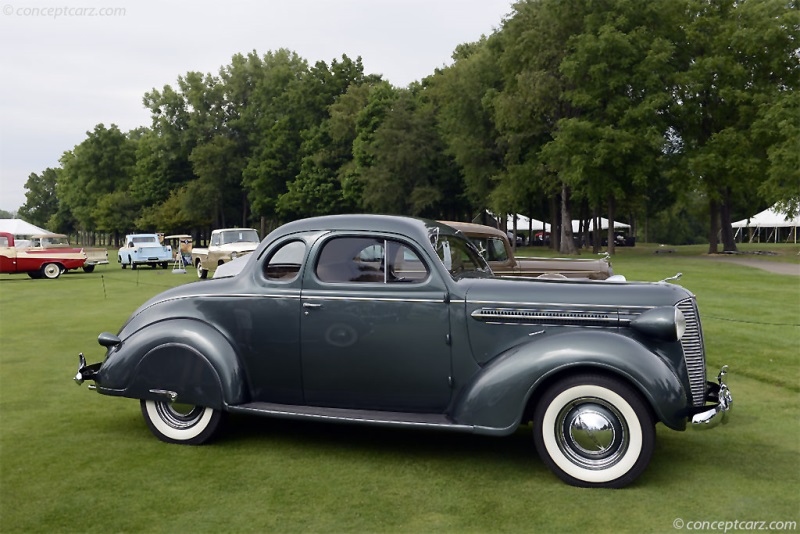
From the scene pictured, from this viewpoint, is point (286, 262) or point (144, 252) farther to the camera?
point (144, 252)

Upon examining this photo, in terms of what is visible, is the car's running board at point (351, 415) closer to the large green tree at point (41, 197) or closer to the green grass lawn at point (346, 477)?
the green grass lawn at point (346, 477)

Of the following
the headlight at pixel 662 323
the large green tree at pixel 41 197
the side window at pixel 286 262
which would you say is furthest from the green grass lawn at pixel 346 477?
the large green tree at pixel 41 197

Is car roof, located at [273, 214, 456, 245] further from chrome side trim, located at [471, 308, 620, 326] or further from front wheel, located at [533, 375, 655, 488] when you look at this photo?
front wheel, located at [533, 375, 655, 488]

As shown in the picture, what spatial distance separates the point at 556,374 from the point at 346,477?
1.65 meters

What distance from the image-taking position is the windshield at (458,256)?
18.0ft

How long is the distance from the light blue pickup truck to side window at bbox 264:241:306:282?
30397 millimetres

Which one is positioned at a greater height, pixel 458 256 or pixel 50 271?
pixel 458 256

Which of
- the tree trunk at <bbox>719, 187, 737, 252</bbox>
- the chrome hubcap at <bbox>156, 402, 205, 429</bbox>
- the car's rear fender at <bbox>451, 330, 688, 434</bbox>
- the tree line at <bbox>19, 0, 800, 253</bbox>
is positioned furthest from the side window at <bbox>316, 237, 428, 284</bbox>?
the tree trunk at <bbox>719, 187, 737, 252</bbox>

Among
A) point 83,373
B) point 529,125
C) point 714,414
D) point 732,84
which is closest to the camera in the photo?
point 714,414

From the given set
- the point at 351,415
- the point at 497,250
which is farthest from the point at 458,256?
the point at 497,250

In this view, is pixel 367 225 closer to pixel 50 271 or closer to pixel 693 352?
pixel 693 352

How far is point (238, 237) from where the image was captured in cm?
2720

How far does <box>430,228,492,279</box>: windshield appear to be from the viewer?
5.48 m

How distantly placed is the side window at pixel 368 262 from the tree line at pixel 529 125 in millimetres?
33206
